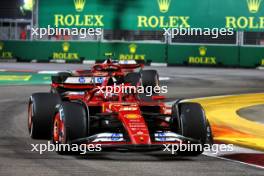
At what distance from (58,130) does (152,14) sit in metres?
26.6

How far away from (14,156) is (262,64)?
26953mm

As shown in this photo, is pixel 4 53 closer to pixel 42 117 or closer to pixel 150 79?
pixel 150 79

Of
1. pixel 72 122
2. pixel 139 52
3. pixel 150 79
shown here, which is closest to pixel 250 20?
pixel 139 52

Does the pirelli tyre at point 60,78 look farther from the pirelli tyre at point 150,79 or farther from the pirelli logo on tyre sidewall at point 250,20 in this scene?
the pirelli logo on tyre sidewall at point 250,20

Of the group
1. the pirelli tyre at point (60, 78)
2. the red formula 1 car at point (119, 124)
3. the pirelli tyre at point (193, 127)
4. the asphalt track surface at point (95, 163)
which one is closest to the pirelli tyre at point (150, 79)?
the pirelli tyre at point (60, 78)

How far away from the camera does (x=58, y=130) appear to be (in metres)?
10.1

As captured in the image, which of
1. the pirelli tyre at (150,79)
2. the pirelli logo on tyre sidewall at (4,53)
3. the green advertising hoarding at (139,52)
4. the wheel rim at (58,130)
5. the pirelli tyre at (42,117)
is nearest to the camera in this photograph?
the wheel rim at (58,130)

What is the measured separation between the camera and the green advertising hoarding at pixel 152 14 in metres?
35.8

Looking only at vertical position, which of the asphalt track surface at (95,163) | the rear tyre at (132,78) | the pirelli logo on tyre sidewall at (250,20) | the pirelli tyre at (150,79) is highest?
the pirelli logo on tyre sidewall at (250,20)

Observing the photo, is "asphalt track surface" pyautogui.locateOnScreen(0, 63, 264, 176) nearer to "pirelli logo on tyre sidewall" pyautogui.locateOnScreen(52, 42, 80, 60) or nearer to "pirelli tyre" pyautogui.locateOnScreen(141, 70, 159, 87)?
"pirelli tyre" pyautogui.locateOnScreen(141, 70, 159, 87)

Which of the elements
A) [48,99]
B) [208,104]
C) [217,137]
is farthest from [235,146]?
[208,104]

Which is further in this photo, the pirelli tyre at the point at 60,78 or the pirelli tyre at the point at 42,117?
the pirelli tyre at the point at 60,78

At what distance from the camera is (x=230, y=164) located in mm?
9281

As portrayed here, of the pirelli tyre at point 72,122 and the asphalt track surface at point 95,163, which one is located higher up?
the pirelli tyre at point 72,122
